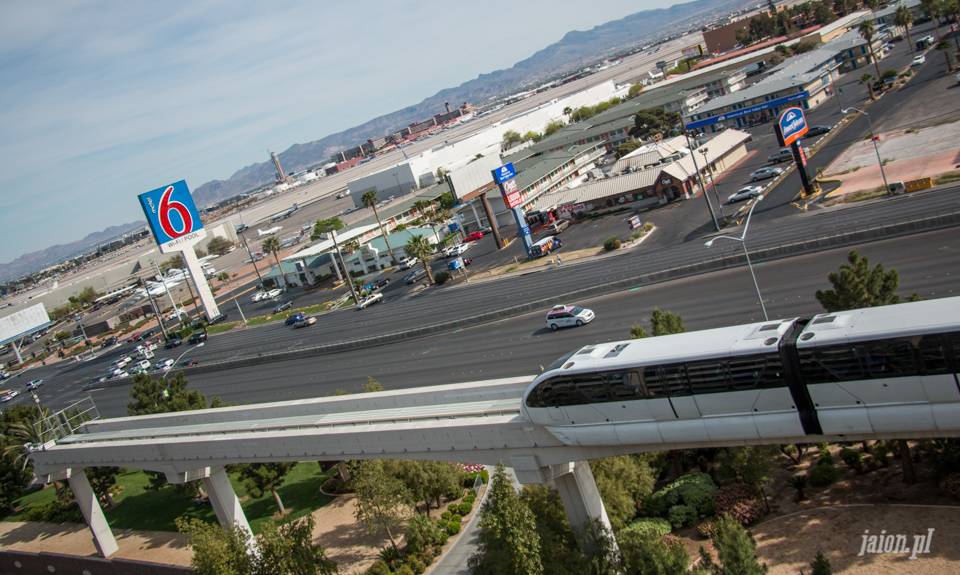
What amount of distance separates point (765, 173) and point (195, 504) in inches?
2786

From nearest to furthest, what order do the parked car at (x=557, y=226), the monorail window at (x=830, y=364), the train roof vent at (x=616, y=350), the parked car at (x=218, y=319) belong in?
the monorail window at (x=830, y=364), the train roof vent at (x=616, y=350), the parked car at (x=557, y=226), the parked car at (x=218, y=319)

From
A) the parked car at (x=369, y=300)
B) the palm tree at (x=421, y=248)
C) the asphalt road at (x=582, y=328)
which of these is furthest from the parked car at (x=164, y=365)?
the palm tree at (x=421, y=248)

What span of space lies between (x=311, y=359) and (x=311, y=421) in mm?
→ 37191

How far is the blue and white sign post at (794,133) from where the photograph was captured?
64.1 m

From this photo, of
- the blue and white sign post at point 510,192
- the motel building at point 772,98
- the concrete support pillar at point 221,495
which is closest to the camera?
the concrete support pillar at point 221,495

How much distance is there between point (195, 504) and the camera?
1752 inches

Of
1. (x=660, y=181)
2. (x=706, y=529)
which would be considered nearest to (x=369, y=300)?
(x=660, y=181)

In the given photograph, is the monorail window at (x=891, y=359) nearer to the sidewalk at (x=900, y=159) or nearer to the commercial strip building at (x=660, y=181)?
the sidewalk at (x=900, y=159)

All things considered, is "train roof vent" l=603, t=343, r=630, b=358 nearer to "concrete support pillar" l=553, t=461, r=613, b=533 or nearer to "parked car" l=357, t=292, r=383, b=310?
"concrete support pillar" l=553, t=461, r=613, b=533

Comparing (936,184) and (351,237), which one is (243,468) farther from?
(351,237)

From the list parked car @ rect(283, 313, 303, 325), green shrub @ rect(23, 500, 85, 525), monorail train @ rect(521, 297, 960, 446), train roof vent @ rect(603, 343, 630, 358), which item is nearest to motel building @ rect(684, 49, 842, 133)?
parked car @ rect(283, 313, 303, 325)

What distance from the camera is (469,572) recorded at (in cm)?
2883

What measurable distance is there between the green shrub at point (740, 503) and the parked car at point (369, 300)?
2423 inches

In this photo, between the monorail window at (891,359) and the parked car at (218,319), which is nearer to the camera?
the monorail window at (891,359)
